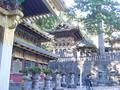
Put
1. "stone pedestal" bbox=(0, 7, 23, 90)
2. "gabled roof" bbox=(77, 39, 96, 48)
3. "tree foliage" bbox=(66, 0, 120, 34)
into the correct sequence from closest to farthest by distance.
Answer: "stone pedestal" bbox=(0, 7, 23, 90) → "tree foliage" bbox=(66, 0, 120, 34) → "gabled roof" bbox=(77, 39, 96, 48)

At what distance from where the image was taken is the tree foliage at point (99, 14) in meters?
28.3

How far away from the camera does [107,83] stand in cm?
2498

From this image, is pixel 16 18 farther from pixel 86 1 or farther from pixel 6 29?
pixel 86 1

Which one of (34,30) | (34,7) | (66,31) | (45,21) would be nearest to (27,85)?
(34,7)

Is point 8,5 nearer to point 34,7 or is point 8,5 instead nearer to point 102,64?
point 34,7

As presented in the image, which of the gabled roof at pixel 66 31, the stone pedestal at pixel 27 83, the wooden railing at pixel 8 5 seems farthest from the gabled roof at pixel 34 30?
the gabled roof at pixel 66 31

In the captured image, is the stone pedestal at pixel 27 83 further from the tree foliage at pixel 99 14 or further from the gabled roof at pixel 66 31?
the gabled roof at pixel 66 31

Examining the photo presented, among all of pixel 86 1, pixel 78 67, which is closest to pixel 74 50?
pixel 78 67

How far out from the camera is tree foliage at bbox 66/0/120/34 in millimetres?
28281

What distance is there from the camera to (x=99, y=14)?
1143 inches

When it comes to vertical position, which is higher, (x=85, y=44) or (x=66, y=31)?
(x=66, y=31)

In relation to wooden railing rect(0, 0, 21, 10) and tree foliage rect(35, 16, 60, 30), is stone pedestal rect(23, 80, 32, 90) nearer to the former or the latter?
wooden railing rect(0, 0, 21, 10)

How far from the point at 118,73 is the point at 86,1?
30.2 feet

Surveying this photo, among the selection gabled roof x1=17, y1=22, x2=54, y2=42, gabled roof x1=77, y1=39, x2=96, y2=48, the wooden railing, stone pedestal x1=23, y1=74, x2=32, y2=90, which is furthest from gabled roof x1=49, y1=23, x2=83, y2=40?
the wooden railing
